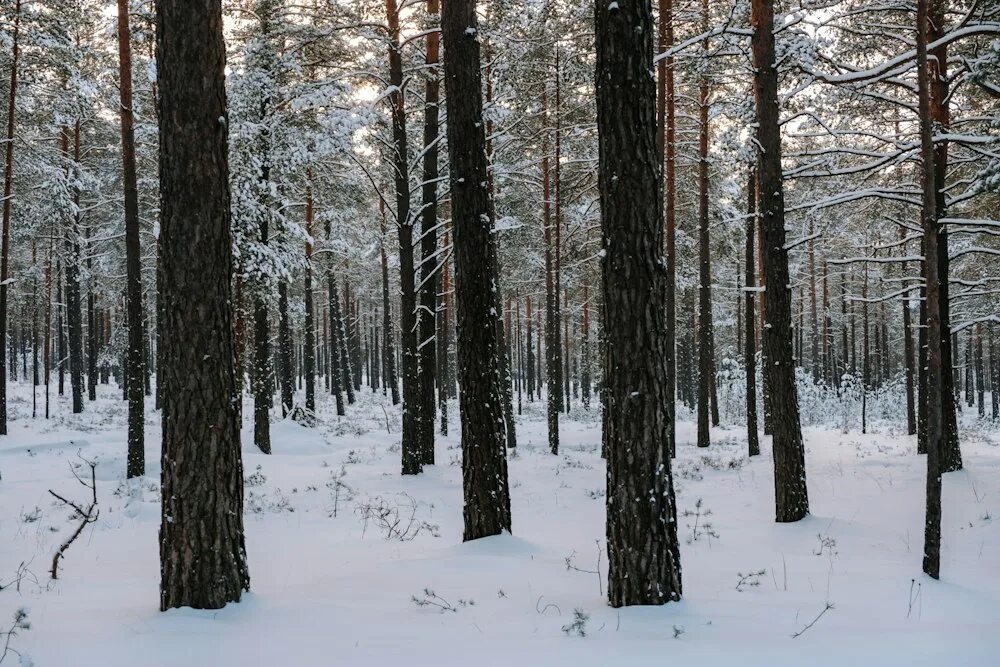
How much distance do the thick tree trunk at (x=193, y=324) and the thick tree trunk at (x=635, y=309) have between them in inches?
107

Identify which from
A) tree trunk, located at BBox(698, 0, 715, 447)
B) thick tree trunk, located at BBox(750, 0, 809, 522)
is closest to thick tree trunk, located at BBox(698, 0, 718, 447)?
tree trunk, located at BBox(698, 0, 715, 447)

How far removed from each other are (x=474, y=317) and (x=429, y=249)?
7.17 m

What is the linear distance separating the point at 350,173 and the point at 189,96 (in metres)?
13.8

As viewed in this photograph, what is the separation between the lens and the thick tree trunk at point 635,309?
175 inches

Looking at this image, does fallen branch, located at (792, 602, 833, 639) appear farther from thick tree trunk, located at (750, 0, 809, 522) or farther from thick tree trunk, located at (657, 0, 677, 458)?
thick tree trunk, located at (657, 0, 677, 458)

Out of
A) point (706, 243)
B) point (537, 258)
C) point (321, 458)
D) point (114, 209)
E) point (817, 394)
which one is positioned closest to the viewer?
point (321, 458)

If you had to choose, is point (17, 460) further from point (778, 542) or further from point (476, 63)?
point (778, 542)

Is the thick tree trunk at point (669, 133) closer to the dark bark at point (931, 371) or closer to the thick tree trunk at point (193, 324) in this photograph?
the dark bark at point (931, 371)

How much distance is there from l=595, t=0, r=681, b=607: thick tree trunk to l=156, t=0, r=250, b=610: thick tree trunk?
8.94ft

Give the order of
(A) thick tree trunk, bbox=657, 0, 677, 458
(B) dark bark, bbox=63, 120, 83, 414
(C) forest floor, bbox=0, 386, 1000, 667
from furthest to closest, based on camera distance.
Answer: (B) dark bark, bbox=63, 120, 83, 414
(A) thick tree trunk, bbox=657, 0, 677, 458
(C) forest floor, bbox=0, 386, 1000, 667

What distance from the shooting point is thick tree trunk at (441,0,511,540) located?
6.57 metres

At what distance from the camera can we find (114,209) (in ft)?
83.0

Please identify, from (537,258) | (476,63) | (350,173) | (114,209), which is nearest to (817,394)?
(537,258)

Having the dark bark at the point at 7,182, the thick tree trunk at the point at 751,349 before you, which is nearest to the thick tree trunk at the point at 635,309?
the thick tree trunk at the point at 751,349
